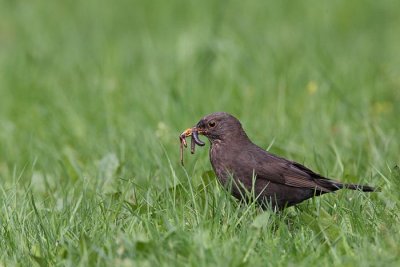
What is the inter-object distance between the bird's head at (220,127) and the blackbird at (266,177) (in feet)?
0.18

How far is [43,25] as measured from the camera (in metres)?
11.7

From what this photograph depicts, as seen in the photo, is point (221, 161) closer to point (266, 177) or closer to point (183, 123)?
point (266, 177)

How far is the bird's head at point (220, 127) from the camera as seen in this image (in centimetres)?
585

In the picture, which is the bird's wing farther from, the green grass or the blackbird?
the green grass

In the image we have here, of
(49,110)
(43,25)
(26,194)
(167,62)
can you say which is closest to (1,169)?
(49,110)

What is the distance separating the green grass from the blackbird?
3.6 inches

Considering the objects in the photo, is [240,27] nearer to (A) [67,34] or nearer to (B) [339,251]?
(A) [67,34]

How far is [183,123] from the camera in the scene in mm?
7648

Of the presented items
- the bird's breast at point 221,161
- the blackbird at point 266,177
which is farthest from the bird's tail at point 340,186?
the bird's breast at point 221,161

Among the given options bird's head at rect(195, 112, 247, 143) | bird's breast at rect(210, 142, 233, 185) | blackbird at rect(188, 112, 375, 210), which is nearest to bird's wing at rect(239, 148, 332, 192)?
blackbird at rect(188, 112, 375, 210)

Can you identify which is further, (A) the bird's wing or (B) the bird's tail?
(A) the bird's wing

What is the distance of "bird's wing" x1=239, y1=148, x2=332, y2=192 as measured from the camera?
5555 millimetres

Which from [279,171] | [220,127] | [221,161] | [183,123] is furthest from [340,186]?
[183,123]

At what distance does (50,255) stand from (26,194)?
2.69 feet
